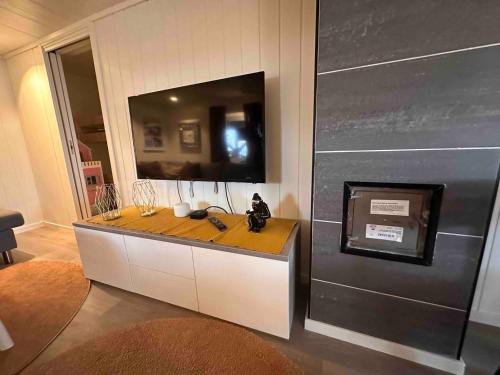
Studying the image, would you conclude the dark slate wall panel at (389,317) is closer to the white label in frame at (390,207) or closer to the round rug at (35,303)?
the white label in frame at (390,207)

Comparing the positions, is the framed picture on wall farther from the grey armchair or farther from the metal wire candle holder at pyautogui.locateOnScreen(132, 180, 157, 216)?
the grey armchair

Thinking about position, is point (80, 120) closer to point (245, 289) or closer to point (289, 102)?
point (289, 102)

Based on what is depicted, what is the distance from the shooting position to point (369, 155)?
0.99 m

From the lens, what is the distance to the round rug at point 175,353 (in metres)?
1.07

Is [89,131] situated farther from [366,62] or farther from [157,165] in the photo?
[366,62]

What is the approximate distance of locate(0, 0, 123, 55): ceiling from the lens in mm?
1811

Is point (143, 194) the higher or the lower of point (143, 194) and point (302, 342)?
the higher

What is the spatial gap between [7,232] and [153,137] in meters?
1.98

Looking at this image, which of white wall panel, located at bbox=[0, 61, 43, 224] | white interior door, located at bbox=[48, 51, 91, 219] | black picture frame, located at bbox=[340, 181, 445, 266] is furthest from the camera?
white wall panel, located at bbox=[0, 61, 43, 224]

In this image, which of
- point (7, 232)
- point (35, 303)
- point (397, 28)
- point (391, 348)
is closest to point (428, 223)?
point (391, 348)

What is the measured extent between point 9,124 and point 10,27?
144 cm

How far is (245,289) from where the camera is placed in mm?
1248

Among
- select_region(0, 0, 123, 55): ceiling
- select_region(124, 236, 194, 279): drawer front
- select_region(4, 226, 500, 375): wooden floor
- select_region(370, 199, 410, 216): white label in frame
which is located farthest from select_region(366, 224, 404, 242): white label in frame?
select_region(0, 0, 123, 55): ceiling

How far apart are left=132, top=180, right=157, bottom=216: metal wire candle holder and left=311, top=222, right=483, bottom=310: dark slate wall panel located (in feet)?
5.60
